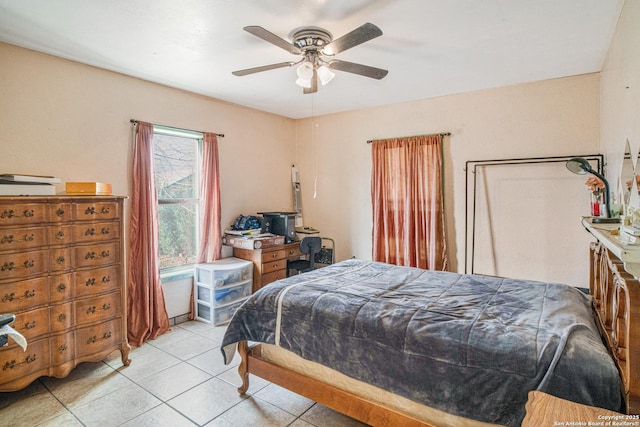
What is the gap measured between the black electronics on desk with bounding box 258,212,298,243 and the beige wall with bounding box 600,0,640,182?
10.3 feet

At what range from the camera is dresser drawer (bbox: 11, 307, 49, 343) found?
2.16m

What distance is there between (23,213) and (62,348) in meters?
0.99

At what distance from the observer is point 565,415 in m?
0.88

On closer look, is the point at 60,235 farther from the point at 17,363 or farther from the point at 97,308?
the point at 17,363

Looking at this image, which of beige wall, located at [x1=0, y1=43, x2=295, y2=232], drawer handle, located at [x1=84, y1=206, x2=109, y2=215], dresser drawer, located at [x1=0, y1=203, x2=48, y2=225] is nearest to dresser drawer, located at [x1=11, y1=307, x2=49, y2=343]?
dresser drawer, located at [x1=0, y1=203, x2=48, y2=225]

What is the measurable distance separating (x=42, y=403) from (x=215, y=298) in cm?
156

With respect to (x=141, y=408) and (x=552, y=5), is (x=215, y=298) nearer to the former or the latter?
(x=141, y=408)

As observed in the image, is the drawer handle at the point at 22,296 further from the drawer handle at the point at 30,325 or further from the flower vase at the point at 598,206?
the flower vase at the point at 598,206

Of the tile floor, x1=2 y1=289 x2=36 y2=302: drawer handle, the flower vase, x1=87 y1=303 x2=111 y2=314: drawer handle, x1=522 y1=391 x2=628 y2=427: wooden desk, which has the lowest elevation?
the tile floor

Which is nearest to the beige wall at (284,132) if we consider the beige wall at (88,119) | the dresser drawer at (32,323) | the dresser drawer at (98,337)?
the beige wall at (88,119)

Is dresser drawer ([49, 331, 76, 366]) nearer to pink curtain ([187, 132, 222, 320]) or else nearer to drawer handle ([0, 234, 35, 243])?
drawer handle ([0, 234, 35, 243])

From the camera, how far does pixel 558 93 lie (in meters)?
3.20

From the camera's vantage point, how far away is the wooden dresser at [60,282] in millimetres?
2145

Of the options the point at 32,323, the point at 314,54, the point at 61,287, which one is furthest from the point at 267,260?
the point at 314,54
